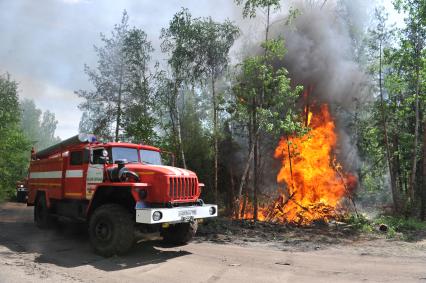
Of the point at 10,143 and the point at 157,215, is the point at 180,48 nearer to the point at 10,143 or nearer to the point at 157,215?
the point at 157,215

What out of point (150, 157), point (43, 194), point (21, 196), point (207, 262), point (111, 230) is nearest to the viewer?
point (207, 262)

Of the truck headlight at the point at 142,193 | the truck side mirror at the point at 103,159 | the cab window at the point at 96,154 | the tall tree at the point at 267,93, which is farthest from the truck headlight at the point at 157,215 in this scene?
the tall tree at the point at 267,93

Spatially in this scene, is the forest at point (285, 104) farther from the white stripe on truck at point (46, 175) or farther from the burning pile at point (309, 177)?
the white stripe on truck at point (46, 175)

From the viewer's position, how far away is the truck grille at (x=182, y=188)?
9102mm

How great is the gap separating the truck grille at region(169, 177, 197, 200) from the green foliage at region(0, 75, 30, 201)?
22346mm

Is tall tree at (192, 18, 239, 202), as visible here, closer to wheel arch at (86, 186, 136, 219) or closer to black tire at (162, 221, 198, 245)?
black tire at (162, 221, 198, 245)

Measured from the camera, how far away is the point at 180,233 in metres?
10.4

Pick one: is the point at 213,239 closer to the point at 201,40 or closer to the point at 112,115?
the point at 201,40

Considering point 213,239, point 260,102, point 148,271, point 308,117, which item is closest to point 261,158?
point 308,117

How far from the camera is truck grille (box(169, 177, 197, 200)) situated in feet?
Answer: 29.9

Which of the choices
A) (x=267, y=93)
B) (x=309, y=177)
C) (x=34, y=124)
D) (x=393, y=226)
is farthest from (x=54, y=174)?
(x=34, y=124)

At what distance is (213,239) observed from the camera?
39.2 ft

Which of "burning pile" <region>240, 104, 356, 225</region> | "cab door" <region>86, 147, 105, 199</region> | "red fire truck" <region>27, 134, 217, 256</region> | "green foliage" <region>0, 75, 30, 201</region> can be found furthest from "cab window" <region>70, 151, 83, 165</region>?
"green foliage" <region>0, 75, 30, 201</region>

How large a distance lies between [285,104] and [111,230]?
10.2m
